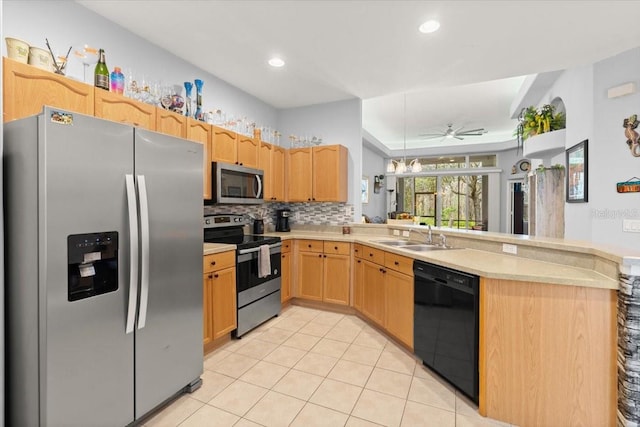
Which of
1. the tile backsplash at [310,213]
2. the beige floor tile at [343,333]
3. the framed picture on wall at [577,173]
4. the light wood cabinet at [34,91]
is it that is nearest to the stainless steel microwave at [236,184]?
the tile backsplash at [310,213]

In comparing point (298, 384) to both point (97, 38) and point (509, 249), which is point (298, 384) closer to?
point (509, 249)

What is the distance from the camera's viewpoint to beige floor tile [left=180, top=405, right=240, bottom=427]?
1813mm

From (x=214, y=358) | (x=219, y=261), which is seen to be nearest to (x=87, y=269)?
(x=219, y=261)

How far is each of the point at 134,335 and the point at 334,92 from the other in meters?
3.56

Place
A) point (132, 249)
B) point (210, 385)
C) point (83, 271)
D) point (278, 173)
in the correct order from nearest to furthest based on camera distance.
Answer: point (83, 271) < point (132, 249) < point (210, 385) < point (278, 173)

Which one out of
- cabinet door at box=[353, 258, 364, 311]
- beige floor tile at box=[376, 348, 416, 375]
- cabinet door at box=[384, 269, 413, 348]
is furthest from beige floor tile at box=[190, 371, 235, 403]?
cabinet door at box=[353, 258, 364, 311]

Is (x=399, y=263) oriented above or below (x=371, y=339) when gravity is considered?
above

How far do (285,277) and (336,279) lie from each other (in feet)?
2.10

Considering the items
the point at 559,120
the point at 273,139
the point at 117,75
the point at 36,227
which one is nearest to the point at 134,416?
the point at 36,227

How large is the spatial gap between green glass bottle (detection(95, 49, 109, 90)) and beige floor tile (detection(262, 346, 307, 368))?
2442 millimetres

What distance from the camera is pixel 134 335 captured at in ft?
5.72

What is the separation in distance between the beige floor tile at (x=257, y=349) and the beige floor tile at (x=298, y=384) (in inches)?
16.3

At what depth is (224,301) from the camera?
2799 mm

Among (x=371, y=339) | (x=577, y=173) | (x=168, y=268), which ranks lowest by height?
(x=371, y=339)
